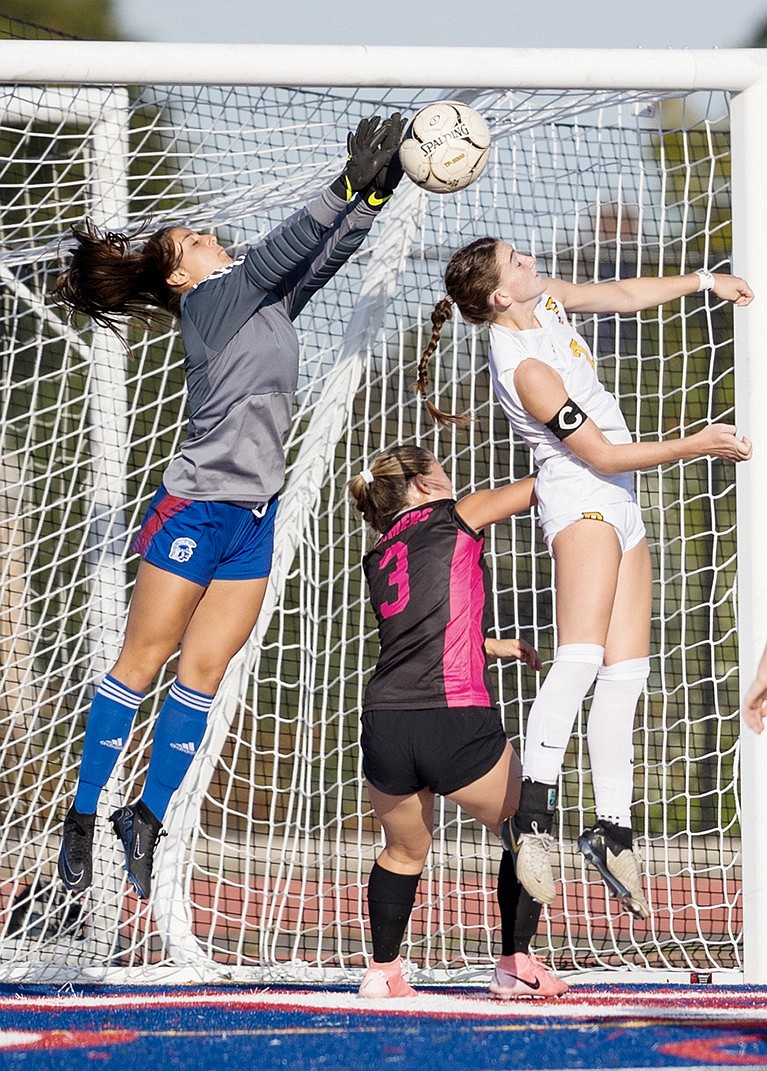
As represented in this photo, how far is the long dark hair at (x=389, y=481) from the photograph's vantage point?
4.34 metres

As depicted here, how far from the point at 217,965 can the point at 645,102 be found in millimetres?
3637

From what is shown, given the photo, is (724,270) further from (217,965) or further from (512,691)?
(217,965)

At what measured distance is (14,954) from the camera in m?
5.34

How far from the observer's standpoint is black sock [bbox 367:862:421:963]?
4.08 m

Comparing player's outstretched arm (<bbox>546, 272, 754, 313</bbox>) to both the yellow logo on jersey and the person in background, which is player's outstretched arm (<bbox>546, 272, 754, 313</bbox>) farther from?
the person in background

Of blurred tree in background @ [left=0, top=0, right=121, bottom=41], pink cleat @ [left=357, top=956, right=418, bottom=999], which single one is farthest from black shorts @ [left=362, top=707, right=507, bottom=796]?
blurred tree in background @ [left=0, top=0, right=121, bottom=41]

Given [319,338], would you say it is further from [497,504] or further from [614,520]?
[614,520]

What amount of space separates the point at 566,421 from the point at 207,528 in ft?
3.78

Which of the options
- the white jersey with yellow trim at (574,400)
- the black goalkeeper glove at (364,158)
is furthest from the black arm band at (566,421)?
the black goalkeeper glove at (364,158)

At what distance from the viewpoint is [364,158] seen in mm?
3783

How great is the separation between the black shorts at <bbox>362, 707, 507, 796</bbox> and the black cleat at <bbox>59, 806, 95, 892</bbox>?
0.90 meters

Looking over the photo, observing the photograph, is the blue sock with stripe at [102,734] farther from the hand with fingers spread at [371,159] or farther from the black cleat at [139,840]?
the hand with fingers spread at [371,159]

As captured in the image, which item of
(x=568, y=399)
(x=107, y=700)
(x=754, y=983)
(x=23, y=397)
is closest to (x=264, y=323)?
(x=568, y=399)

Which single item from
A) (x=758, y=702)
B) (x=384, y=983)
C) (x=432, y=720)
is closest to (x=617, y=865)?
(x=432, y=720)
